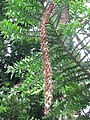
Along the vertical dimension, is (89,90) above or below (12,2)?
below

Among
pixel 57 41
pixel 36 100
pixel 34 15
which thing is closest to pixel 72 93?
pixel 57 41

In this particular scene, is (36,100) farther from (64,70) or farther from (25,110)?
(64,70)

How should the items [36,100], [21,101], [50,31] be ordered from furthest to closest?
[36,100] < [21,101] < [50,31]

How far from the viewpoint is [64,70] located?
97 cm

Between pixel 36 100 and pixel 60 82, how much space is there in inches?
23.9

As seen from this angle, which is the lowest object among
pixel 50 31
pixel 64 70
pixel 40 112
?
pixel 40 112

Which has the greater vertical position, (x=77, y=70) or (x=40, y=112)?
(x=77, y=70)

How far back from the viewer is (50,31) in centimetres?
93

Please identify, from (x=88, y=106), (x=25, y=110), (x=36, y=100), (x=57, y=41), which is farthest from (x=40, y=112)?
(x=57, y=41)

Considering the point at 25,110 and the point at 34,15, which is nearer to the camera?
the point at 34,15

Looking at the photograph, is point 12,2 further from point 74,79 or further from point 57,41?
point 74,79

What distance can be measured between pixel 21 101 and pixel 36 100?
203 millimetres

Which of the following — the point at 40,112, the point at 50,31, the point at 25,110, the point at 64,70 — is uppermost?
the point at 50,31

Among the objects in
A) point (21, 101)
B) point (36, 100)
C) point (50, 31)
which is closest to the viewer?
point (50, 31)
